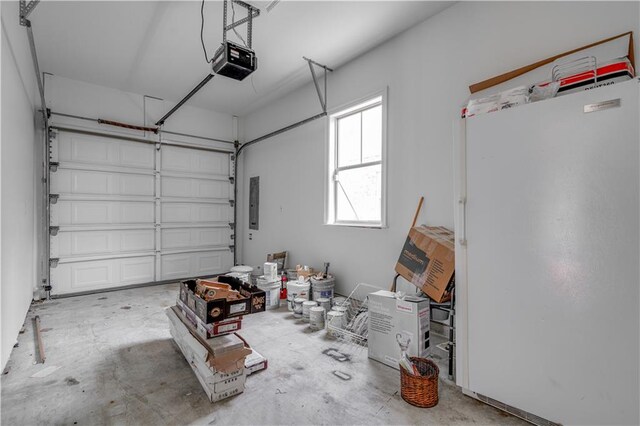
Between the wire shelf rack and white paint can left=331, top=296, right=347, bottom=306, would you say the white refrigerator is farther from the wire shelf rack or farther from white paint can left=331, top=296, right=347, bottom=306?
white paint can left=331, top=296, right=347, bottom=306

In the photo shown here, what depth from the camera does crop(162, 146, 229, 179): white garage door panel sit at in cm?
529

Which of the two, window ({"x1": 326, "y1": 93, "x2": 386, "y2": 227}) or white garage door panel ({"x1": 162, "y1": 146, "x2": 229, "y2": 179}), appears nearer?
window ({"x1": 326, "y1": 93, "x2": 386, "y2": 227})

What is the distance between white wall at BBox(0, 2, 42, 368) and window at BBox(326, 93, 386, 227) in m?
3.16

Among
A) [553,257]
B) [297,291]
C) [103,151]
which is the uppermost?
[103,151]

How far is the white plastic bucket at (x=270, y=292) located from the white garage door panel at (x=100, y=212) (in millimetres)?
2641

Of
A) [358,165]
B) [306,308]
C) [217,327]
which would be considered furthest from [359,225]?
[217,327]

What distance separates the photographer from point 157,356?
8.16 ft

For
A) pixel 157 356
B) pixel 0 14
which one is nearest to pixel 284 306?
pixel 157 356

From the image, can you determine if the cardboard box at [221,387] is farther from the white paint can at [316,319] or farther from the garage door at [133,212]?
the garage door at [133,212]

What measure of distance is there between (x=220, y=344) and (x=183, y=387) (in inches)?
16.1

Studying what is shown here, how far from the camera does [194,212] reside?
5566 mm

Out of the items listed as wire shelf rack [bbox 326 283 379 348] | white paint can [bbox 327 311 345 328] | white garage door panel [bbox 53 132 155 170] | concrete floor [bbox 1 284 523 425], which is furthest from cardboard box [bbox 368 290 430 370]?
white garage door panel [bbox 53 132 155 170]

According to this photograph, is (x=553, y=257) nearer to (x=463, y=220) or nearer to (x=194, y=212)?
(x=463, y=220)

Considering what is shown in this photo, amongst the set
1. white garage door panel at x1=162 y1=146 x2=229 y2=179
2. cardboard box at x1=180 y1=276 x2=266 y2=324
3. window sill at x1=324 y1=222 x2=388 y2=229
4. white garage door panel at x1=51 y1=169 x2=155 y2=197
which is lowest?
cardboard box at x1=180 y1=276 x2=266 y2=324
